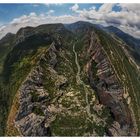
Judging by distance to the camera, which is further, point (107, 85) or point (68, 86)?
point (107, 85)

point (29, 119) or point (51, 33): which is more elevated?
point (51, 33)

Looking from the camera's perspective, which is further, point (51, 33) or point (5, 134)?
point (51, 33)

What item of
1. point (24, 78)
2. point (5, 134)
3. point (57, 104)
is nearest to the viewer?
point (5, 134)

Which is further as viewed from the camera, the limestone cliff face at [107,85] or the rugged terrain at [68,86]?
the limestone cliff face at [107,85]

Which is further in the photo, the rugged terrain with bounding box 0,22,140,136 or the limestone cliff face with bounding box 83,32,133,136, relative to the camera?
the limestone cliff face with bounding box 83,32,133,136

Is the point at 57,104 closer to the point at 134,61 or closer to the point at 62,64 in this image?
the point at 62,64

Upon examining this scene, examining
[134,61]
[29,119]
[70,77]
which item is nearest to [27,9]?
[70,77]

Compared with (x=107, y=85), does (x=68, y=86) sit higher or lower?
higher

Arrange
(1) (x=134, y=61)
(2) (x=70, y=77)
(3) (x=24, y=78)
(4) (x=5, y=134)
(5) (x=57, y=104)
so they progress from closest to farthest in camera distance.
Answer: (4) (x=5, y=134) → (5) (x=57, y=104) → (2) (x=70, y=77) → (1) (x=134, y=61) → (3) (x=24, y=78)
